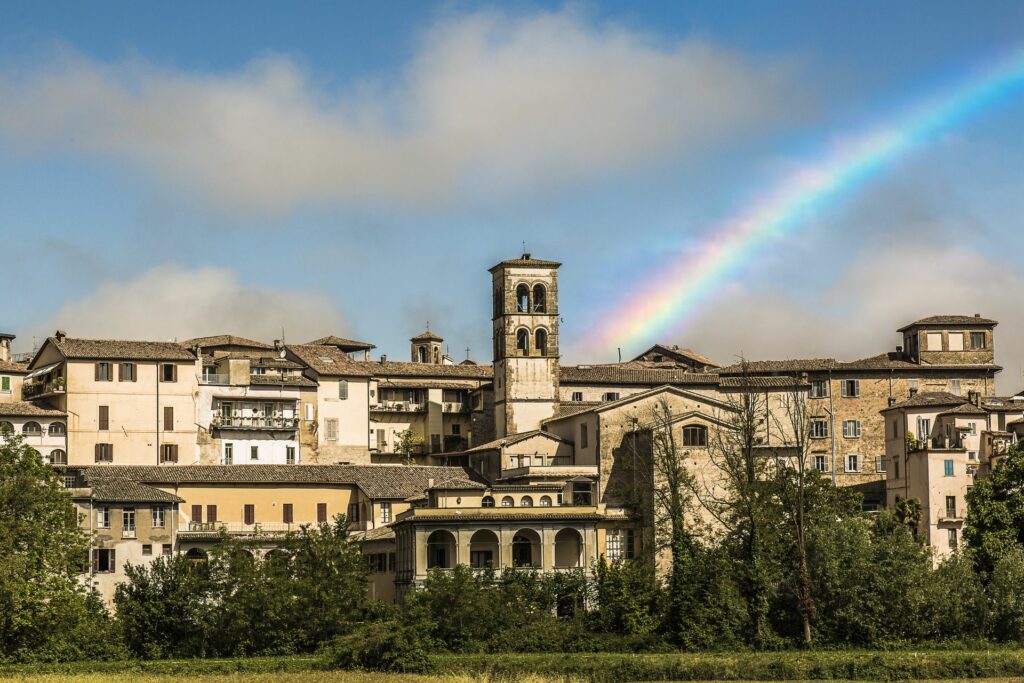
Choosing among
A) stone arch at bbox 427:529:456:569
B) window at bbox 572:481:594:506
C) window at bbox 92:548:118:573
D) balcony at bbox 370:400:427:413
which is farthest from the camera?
balcony at bbox 370:400:427:413

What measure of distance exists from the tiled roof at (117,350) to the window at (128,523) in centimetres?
1536

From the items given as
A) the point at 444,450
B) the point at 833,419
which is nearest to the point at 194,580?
the point at 444,450

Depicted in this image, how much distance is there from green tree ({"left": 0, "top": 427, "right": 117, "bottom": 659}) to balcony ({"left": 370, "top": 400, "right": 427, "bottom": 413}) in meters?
41.2

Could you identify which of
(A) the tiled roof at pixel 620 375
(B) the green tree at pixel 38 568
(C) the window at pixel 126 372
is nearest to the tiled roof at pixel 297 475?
(C) the window at pixel 126 372

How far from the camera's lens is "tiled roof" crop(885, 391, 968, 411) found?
101m

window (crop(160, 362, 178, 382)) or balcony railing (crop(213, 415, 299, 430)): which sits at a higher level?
window (crop(160, 362, 178, 382))

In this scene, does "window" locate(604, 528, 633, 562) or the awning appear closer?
"window" locate(604, 528, 633, 562)

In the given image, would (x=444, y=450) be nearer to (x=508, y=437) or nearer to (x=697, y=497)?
(x=508, y=437)

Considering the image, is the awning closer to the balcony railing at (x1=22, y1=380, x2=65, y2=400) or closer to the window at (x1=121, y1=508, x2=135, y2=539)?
the balcony railing at (x1=22, y1=380, x2=65, y2=400)

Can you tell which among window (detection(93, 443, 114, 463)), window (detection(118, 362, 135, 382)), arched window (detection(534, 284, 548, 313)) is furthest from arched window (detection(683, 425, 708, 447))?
window (detection(93, 443, 114, 463))

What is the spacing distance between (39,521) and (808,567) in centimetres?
3173

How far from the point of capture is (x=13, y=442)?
73.0 meters

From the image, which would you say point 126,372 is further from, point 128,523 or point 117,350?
point 128,523

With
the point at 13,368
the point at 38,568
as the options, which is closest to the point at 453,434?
the point at 13,368
